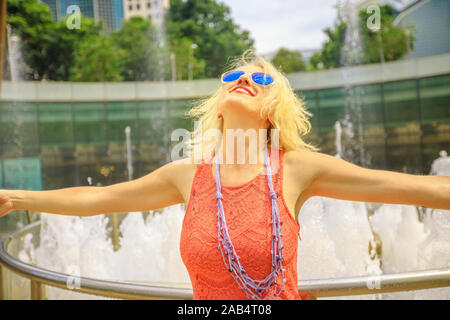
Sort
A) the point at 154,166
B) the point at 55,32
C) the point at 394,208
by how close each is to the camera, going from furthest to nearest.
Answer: the point at 55,32
the point at 154,166
the point at 394,208

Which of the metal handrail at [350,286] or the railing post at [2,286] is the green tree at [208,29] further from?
the metal handrail at [350,286]

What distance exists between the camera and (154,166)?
14.0 m

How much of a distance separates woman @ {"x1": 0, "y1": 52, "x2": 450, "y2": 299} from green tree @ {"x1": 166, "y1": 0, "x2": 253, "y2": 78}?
60.7 feet

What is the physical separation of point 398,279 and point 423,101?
12807mm

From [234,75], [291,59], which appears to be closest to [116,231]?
[234,75]

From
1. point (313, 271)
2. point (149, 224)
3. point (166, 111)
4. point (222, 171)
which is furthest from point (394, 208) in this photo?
point (166, 111)

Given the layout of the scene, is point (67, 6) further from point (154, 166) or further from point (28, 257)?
point (28, 257)

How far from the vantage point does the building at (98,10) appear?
16.6m

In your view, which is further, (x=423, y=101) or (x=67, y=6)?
(x=67, y=6)

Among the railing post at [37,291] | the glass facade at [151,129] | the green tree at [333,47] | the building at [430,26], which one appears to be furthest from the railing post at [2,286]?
the green tree at [333,47]

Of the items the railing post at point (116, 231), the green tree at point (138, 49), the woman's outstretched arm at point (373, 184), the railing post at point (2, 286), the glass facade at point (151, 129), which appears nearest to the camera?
the woman's outstretched arm at point (373, 184)

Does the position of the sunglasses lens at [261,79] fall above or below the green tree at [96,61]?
below

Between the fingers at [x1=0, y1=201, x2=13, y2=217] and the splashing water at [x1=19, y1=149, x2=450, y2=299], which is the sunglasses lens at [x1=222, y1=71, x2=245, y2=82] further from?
the splashing water at [x1=19, y1=149, x2=450, y2=299]

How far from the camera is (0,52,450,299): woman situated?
3.89 feet
